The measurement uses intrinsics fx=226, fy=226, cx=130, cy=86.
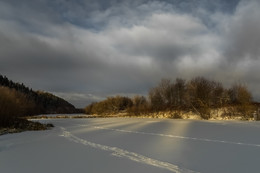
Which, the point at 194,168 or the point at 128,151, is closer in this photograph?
the point at 194,168

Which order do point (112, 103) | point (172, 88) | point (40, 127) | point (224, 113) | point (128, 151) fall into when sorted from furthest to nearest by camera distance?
point (112, 103) < point (172, 88) < point (224, 113) < point (40, 127) < point (128, 151)

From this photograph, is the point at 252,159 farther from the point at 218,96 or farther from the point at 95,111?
the point at 95,111

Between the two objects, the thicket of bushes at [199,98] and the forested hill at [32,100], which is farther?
the forested hill at [32,100]

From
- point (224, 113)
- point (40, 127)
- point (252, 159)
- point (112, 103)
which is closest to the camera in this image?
point (252, 159)

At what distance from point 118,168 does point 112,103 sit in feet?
203

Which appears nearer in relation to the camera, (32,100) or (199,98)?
(199,98)

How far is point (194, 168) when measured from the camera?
13.6 ft

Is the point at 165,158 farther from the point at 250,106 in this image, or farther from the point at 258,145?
the point at 250,106

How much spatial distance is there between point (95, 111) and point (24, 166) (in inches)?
2465

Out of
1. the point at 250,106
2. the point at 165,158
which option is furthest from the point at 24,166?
the point at 250,106

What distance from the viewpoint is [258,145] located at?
6051 mm

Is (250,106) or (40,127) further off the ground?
(250,106)

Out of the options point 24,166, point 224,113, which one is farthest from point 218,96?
point 24,166

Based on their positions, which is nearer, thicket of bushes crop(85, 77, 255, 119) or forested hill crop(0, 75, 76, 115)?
thicket of bushes crop(85, 77, 255, 119)
